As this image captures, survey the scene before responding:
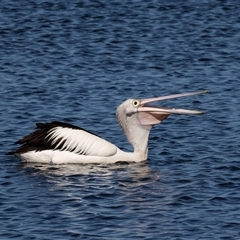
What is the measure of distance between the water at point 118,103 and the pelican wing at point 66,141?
0.76 feet

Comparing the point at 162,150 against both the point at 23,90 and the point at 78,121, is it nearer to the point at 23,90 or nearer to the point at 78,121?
the point at 78,121

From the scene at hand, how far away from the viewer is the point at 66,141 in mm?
13125

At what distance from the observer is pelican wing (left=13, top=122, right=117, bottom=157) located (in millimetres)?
13055

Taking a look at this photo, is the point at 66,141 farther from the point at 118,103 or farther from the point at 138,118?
the point at 118,103

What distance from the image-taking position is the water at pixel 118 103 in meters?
10.6

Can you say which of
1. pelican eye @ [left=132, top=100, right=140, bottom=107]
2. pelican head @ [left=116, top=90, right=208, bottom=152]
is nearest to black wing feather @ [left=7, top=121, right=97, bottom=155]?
pelican head @ [left=116, top=90, right=208, bottom=152]

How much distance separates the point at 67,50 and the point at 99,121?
17.1ft

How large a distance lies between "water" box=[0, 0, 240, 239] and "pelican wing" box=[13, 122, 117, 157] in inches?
9.1

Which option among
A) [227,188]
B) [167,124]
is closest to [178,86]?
[167,124]

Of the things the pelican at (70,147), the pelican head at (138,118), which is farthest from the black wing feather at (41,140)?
the pelican head at (138,118)

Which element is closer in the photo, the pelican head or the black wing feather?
the black wing feather

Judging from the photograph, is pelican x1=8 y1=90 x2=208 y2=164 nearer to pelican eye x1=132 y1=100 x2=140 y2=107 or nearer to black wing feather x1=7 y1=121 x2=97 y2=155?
black wing feather x1=7 y1=121 x2=97 y2=155

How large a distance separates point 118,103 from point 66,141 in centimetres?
311

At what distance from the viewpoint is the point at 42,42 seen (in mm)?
20828
